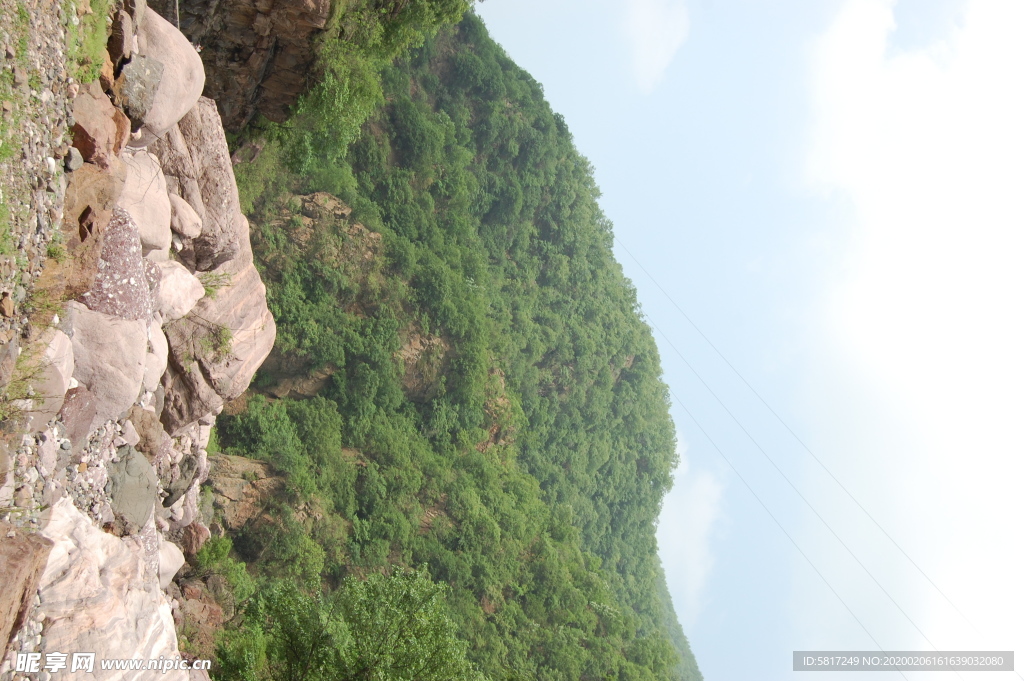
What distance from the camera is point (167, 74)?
34.8 ft

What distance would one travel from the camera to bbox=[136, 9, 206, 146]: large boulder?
1040 centimetres

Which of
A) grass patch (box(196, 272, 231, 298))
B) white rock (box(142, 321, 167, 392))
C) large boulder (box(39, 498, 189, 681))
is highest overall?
grass patch (box(196, 272, 231, 298))

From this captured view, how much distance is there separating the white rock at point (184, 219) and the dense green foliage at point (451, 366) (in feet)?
25.0

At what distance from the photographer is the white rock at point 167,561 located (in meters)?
13.5

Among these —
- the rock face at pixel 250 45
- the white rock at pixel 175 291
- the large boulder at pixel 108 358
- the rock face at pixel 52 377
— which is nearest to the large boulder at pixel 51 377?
the rock face at pixel 52 377

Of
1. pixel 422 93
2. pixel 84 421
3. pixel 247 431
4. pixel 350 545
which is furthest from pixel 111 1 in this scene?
pixel 422 93

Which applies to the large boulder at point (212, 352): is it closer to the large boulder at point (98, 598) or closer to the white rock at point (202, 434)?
the white rock at point (202, 434)

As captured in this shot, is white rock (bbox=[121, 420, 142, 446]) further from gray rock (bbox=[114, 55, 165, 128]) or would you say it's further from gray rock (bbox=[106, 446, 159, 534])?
gray rock (bbox=[114, 55, 165, 128])

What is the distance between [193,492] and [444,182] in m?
28.7

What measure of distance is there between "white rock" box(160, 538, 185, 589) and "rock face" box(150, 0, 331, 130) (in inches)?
425

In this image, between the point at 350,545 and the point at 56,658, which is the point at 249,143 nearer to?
the point at 56,658

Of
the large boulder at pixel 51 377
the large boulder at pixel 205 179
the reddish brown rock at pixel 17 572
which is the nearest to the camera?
the reddish brown rock at pixel 17 572

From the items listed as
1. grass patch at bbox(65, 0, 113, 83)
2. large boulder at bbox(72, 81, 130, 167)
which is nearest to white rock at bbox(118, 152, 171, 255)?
large boulder at bbox(72, 81, 130, 167)

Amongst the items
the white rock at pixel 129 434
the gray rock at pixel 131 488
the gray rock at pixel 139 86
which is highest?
the gray rock at pixel 139 86
